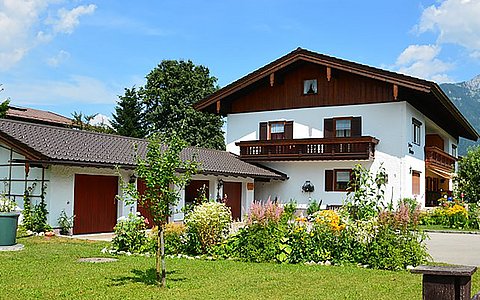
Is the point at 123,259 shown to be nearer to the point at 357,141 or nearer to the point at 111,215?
the point at 111,215

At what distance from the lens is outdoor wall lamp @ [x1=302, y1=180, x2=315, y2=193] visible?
29.3 m

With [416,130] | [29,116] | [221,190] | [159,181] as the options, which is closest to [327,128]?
[416,130]

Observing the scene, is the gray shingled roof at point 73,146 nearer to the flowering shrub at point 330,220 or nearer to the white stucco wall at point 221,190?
the white stucco wall at point 221,190

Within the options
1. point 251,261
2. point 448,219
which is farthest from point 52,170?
point 448,219

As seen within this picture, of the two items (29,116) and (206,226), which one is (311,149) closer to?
(206,226)

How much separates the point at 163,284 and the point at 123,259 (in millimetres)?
3537

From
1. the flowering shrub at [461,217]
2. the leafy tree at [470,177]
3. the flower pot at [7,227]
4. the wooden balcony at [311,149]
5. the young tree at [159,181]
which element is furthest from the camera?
the leafy tree at [470,177]

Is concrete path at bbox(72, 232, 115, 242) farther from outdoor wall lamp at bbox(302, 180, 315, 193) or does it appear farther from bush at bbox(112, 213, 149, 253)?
outdoor wall lamp at bbox(302, 180, 315, 193)

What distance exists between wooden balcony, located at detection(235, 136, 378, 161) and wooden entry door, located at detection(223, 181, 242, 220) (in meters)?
2.28

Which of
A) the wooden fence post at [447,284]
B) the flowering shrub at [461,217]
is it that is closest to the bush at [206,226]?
→ the wooden fence post at [447,284]

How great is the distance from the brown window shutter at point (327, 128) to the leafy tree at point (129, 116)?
22.5 m

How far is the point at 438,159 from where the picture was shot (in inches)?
1331

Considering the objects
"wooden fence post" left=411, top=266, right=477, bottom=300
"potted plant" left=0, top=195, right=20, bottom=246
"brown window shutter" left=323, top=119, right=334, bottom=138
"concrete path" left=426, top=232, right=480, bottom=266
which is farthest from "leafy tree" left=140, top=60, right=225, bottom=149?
"wooden fence post" left=411, top=266, right=477, bottom=300

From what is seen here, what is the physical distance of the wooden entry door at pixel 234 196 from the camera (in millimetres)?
27984
